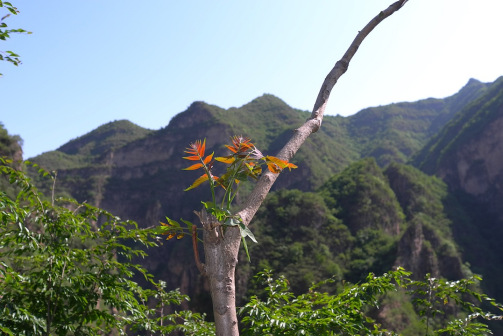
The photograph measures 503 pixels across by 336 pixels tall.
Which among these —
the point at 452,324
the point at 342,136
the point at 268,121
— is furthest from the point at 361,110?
the point at 452,324

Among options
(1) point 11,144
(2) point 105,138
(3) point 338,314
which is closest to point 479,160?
(1) point 11,144

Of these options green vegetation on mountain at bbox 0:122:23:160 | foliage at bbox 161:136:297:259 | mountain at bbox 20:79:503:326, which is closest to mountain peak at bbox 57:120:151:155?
mountain at bbox 20:79:503:326

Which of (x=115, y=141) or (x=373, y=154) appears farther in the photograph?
(x=115, y=141)

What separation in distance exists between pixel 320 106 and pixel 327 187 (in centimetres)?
4733

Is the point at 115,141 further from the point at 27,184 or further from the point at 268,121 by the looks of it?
the point at 27,184

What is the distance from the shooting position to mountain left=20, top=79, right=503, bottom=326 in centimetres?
3603

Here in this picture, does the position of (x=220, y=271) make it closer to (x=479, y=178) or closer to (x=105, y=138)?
(x=479, y=178)

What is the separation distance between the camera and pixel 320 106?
2.23 meters

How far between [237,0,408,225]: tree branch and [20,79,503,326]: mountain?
29382mm

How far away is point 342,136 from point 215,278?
101 m

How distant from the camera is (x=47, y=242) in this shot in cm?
369

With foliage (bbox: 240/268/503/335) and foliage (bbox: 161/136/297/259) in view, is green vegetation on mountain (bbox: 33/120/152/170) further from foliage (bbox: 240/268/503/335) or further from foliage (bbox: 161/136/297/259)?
foliage (bbox: 161/136/297/259)

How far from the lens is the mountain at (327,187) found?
3603 cm

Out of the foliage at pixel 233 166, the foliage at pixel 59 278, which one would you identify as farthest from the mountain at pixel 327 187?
the foliage at pixel 233 166
